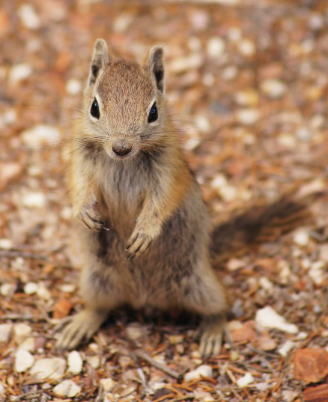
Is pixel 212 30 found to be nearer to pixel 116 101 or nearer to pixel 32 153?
pixel 32 153

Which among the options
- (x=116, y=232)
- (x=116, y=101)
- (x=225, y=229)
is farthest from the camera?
(x=225, y=229)

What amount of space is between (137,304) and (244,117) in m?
2.42

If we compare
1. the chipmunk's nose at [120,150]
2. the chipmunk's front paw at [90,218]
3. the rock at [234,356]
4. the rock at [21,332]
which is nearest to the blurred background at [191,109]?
the rock at [21,332]

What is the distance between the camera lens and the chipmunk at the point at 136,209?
10.4 feet

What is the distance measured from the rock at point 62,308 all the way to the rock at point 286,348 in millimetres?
1493

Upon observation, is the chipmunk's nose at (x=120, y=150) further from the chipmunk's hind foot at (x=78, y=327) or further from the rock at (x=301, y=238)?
the rock at (x=301, y=238)

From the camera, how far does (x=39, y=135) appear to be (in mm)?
5238

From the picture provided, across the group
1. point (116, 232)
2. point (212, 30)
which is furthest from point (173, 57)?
point (116, 232)

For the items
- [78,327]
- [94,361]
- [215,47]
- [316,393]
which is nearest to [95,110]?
[78,327]

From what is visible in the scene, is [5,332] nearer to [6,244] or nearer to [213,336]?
[6,244]

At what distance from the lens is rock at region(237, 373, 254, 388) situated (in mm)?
3512

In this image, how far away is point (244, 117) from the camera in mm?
5508

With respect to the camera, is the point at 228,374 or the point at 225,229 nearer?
the point at 228,374

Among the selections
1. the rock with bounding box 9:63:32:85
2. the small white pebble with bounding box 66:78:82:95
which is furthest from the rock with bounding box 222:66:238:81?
the rock with bounding box 9:63:32:85
